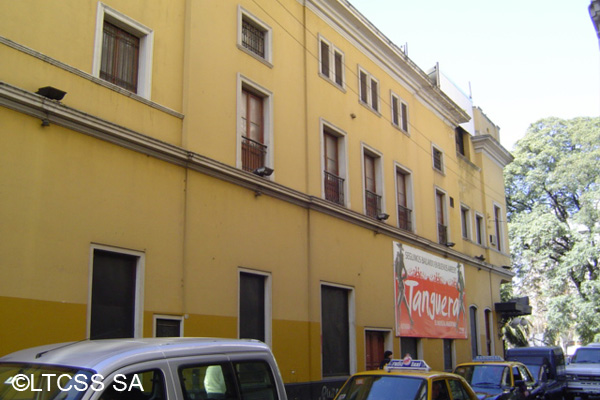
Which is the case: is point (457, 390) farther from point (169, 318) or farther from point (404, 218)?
point (404, 218)

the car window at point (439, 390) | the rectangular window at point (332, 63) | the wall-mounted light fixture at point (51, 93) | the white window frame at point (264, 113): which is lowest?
the car window at point (439, 390)

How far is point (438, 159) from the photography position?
82.3ft

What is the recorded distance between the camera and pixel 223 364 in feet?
18.1

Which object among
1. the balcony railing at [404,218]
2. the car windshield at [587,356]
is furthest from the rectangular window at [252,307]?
the car windshield at [587,356]

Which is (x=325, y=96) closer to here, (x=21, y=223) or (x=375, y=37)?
(x=375, y=37)

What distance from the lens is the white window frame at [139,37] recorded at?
11.2 m

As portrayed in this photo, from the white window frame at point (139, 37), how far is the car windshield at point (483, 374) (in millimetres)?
9240

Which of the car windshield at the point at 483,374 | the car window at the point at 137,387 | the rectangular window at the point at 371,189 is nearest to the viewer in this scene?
the car window at the point at 137,387

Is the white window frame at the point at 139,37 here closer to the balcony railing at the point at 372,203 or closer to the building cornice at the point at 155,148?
the building cornice at the point at 155,148

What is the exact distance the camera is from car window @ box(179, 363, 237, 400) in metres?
5.05

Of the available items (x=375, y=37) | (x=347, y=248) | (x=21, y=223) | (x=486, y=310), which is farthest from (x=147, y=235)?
(x=486, y=310)

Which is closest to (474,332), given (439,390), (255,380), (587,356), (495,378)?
(587,356)

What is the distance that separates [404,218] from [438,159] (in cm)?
476

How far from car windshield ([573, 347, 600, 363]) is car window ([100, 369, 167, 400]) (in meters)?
20.7
